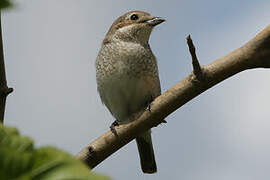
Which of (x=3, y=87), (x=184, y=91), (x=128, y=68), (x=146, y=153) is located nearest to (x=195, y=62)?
(x=184, y=91)

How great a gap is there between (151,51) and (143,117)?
13.1ft

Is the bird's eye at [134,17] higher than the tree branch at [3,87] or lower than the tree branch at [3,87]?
lower

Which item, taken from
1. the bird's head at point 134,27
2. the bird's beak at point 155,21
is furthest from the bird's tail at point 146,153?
the bird's beak at point 155,21

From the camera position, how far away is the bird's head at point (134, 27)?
7.87 m

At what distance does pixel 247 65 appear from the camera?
3.29 m

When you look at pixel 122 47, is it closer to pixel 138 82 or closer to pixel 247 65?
pixel 138 82

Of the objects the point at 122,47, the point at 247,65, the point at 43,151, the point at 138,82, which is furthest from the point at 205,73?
the point at 122,47

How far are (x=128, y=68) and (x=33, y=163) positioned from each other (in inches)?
256

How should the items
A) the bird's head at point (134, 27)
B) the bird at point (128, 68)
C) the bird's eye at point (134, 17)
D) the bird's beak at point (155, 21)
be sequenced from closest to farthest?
the bird at point (128, 68) < the bird's beak at point (155, 21) < the bird's head at point (134, 27) < the bird's eye at point (134, 17)

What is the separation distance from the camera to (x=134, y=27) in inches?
316

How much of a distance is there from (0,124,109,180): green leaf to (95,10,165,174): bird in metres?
6.03

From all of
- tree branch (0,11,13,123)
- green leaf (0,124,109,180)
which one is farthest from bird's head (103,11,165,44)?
green leaf (0,124,109,180)

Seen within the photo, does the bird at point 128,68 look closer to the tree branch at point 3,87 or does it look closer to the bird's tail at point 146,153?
the bird's tail at point 146,153

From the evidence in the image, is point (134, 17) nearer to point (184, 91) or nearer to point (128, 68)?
point (128, 68)
